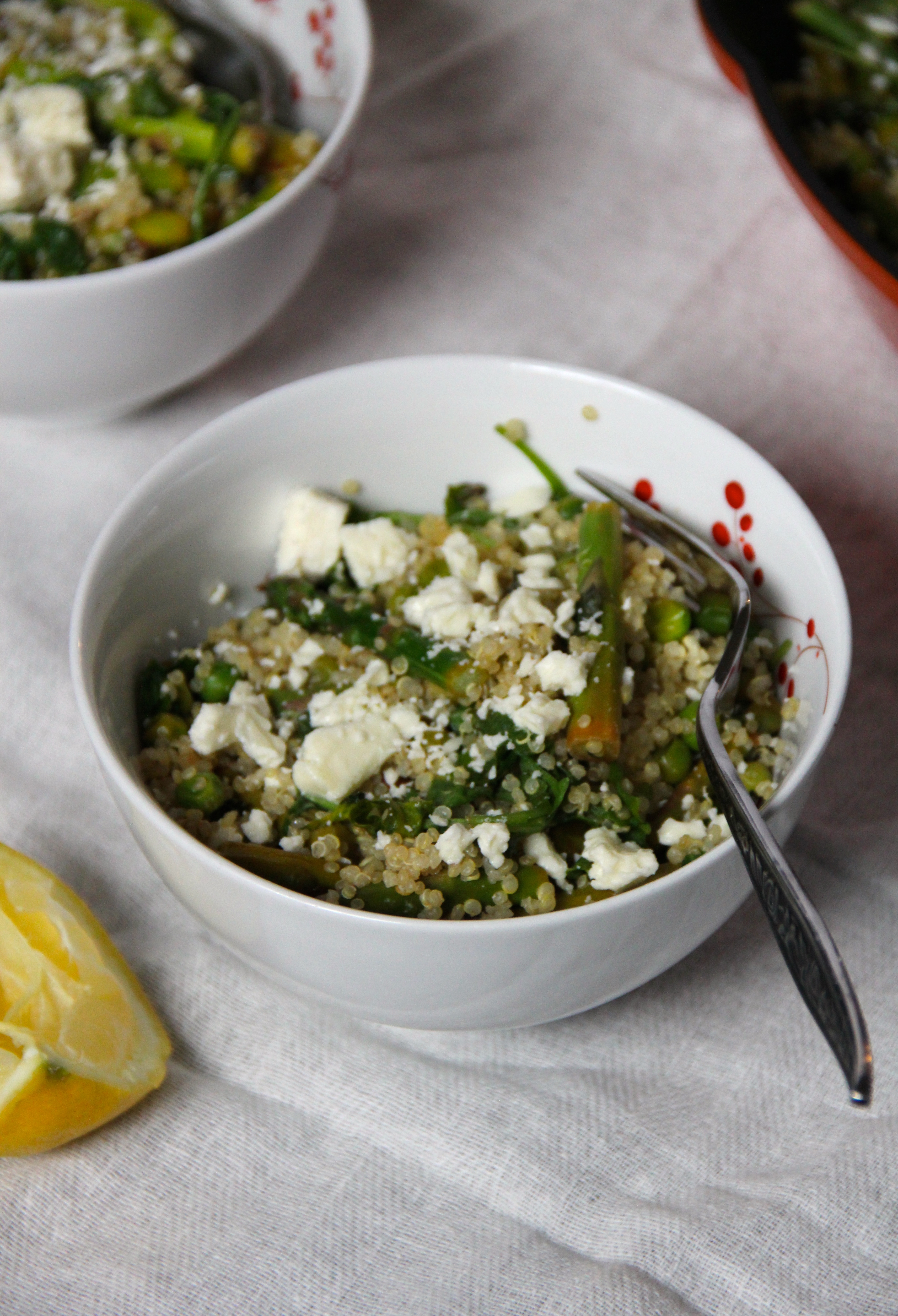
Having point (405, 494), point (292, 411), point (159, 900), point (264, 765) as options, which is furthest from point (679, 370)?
point (159, 900)

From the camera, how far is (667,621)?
1.24 metres

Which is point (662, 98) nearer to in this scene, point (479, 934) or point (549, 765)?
point (549, 765)

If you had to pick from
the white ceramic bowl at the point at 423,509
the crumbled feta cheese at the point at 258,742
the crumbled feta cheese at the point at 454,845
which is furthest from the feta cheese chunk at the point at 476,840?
the crumbled feta cheese at the point at 258,742

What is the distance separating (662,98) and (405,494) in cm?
96

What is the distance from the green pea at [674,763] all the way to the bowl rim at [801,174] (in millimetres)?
623

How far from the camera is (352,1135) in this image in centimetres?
115

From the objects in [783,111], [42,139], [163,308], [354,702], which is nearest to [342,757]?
[354,702]

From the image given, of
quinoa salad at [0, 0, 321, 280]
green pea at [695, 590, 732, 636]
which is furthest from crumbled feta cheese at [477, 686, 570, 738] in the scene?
quinoa salad at [0, 0, 321, 280]

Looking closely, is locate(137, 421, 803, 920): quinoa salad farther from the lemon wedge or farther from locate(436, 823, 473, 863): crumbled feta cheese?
the lemon wedge

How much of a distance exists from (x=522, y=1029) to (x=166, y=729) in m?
0.45

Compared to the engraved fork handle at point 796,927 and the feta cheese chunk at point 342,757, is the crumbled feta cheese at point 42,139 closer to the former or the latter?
the feta cheese chunk at point 342,757

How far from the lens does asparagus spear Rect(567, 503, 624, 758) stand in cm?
110

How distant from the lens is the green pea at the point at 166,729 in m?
1.20

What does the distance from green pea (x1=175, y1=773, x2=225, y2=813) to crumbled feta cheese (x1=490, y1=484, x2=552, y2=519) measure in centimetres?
45
